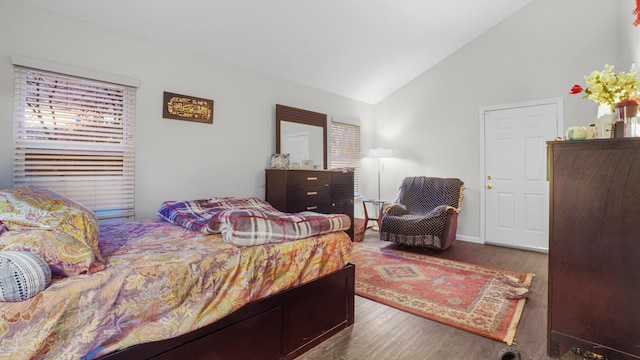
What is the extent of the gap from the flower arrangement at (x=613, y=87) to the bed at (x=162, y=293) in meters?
1.87

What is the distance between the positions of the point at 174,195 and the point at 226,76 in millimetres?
1516

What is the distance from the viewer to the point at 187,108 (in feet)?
10.4

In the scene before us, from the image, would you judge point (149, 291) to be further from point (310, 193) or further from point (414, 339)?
point (310, 193)

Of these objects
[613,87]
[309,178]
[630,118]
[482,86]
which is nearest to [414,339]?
[630,118]

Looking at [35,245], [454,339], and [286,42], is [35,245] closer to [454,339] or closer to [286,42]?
[454,339]

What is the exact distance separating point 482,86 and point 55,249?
518 centimetres

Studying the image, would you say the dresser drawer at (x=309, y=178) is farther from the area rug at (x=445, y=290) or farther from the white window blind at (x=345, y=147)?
the area rug at (x=445, y=290)

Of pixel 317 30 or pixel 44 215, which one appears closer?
pixel 44 215

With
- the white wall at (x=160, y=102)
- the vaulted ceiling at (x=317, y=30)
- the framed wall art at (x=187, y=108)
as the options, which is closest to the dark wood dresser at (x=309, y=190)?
the white wall at (x=160, y=102)

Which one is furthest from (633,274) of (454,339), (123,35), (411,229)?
(123,35)

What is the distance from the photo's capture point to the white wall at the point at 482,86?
3809 mm

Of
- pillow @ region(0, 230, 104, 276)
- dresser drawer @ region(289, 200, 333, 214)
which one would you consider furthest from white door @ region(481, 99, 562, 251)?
pillow @ region(0, 230, 104, 276)

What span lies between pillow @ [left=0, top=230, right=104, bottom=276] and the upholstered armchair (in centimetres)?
352

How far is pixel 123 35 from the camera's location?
2748 millimetres
